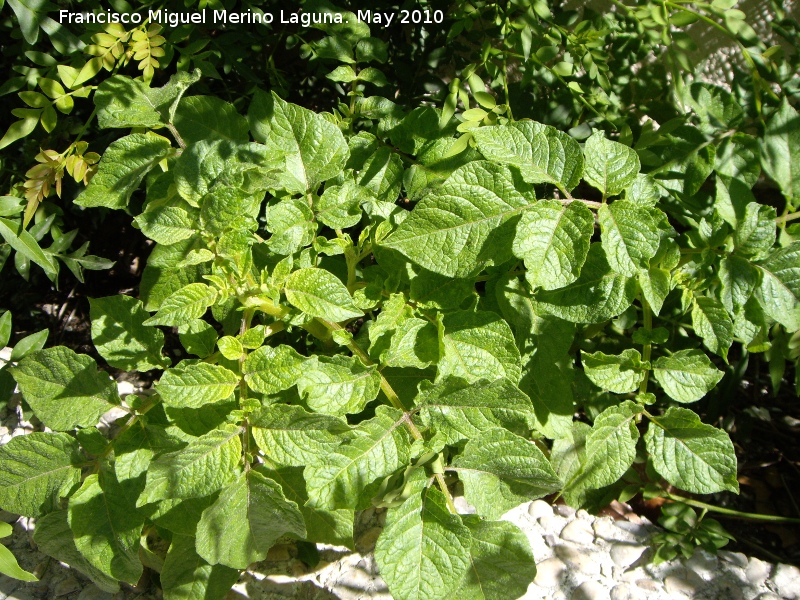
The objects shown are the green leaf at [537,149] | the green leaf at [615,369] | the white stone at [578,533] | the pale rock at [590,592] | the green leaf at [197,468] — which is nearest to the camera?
the green leaf at [197,468]

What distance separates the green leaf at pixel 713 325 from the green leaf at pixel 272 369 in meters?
0.66

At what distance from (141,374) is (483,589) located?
128 centimetres

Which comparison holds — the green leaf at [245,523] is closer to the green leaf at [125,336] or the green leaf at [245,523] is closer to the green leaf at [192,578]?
the green leaf at [192,578]

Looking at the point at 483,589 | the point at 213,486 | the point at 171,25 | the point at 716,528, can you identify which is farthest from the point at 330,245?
the point at 716,528

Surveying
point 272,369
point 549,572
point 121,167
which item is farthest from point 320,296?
point 549,572

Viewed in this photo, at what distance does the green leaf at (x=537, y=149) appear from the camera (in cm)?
111

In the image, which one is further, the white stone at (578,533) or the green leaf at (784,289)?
the white stone at (578,533)

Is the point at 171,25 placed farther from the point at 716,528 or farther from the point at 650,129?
the point at 716,528

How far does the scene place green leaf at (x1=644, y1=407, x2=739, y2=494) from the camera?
3.90 feet

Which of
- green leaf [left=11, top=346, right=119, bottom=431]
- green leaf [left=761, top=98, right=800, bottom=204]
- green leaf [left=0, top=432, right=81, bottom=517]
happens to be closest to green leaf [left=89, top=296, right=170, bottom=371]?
green leaf [left=11, top=346, right=119, bottom=431]

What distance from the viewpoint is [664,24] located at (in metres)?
1.25

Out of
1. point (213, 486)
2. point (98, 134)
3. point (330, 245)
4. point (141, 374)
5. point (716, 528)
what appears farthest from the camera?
point (141, 374)

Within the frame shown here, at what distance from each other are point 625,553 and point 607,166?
90cm

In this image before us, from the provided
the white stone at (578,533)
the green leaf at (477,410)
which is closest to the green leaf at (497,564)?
the green leaf at (477,410)
